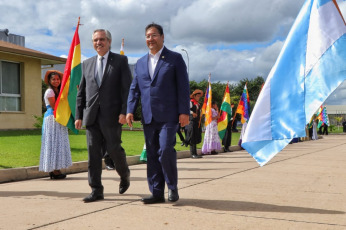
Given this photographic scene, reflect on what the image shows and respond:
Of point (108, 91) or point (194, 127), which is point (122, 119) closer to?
point (108, 91)

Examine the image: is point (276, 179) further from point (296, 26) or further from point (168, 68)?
point (296, 26)

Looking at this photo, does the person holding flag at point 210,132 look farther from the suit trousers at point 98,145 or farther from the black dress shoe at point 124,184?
the suit trousers at point 98,145

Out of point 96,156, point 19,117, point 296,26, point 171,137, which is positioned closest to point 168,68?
point 171,137

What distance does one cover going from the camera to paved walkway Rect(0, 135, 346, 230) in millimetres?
4668

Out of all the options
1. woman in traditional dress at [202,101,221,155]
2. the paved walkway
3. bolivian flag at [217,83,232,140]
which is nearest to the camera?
the paved walkway

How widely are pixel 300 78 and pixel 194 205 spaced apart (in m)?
2.13

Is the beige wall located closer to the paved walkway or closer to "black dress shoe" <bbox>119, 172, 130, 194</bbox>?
the paved walkway

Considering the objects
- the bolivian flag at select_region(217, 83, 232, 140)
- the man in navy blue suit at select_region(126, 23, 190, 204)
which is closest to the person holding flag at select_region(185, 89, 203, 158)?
the bolivian flag at select_region(217, 83, 232, 140)

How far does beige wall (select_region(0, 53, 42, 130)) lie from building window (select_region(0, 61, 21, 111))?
9.4 inches

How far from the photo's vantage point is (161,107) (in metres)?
5.66

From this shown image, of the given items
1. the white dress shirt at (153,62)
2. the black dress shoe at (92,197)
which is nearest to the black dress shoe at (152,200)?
the black dress shoe at (92,197)

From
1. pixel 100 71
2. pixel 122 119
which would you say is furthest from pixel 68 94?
pixel 122 119

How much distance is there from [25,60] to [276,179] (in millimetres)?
19116

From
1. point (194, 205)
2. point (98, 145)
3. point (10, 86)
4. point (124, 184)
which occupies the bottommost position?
point (194, 205)
